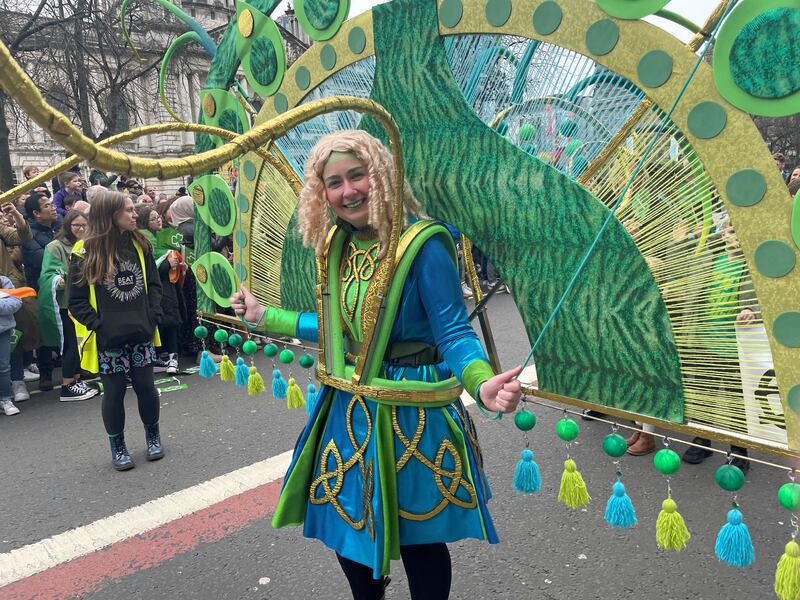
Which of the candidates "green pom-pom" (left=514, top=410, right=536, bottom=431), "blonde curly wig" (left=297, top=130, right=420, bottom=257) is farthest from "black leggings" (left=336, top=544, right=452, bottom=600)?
"blonde curly wig" (left=297, top=130, right=420, bottom=257)

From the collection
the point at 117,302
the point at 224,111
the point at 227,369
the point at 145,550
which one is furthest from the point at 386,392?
the point at 117,302

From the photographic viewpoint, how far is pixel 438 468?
165 centimetres

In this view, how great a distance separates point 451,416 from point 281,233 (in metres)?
0.95

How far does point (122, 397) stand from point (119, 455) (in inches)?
14.4

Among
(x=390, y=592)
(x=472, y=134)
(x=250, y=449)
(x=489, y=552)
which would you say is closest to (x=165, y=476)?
(x=250, y=449)

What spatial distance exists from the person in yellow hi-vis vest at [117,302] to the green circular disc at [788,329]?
10.6 feet

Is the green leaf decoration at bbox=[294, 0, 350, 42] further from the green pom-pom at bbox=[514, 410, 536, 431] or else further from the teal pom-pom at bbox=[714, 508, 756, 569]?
the teal pom-pom at bbox=[714, 508, 756, 569]

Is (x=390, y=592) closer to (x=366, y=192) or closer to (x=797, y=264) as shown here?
(x=366, y=192)

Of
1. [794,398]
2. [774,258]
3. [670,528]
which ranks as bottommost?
[670,528]

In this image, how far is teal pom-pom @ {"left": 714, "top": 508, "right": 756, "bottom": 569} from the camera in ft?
4.46

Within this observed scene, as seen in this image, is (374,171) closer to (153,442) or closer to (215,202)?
(215,202)

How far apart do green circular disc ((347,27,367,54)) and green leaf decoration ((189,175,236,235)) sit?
79 centimetres

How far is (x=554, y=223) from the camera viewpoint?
145 centimetres

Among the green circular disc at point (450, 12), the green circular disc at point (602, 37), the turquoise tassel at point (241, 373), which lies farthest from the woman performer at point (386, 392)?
the turquoise tassel at point (241, 373)
